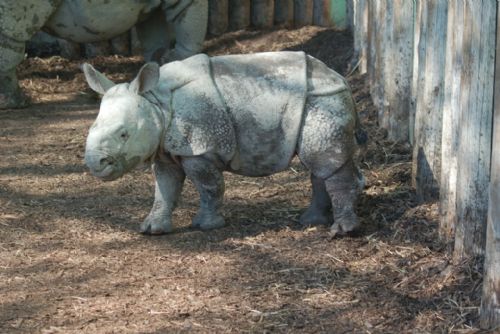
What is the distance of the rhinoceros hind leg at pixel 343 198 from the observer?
4930mm

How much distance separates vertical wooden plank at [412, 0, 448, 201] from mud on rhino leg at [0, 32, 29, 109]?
4020mm

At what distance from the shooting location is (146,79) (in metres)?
4.75

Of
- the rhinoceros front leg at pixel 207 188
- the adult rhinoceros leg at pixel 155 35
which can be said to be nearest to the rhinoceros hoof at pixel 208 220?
the rhinoceros front leg at pixel 207 188

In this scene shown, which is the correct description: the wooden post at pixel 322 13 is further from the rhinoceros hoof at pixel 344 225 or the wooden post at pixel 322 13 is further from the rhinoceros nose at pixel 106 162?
the rhinoceros nose at pixel 106 162

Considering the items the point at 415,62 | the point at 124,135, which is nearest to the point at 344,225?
the point at 124,135

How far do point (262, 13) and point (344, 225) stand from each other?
5.76 metres

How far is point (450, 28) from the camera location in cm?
453

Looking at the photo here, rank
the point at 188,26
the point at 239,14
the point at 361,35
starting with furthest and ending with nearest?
the point at 239,14
the point at 188,26
the point at 361,35

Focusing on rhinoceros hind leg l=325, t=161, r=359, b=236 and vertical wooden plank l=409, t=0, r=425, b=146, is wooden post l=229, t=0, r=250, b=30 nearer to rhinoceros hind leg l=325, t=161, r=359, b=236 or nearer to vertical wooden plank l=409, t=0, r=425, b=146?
vertical wooden plank l=409, t=0, r=425, b=146

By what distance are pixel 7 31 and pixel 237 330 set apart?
490cm

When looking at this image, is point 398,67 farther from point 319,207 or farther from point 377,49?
point 319,207

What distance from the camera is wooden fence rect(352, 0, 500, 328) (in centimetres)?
372

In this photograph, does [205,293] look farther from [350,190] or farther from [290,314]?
[350,190]

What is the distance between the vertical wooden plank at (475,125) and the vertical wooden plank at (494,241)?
13.7 inches
